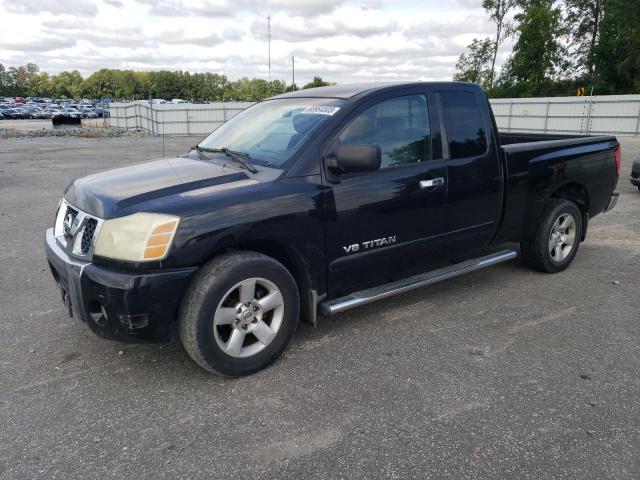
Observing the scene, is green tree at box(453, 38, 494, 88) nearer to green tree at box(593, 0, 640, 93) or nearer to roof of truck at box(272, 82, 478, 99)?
green tree at box(593, 0, 640, 93)

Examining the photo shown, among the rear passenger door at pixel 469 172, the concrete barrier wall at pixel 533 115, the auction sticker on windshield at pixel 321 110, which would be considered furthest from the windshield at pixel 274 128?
the concrete barrier wall at pixel 533 115

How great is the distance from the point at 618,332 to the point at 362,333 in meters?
1.89

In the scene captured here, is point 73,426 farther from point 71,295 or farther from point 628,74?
point 628,74

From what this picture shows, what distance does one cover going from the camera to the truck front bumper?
2.87 meters

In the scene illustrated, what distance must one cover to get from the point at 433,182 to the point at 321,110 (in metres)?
1.00

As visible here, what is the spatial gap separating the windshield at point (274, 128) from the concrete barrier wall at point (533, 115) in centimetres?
1561

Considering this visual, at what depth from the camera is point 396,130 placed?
3.91m

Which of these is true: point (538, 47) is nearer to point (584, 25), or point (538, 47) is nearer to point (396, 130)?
point (584, 25)

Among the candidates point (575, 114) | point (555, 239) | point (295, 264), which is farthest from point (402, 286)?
point (575, 114)

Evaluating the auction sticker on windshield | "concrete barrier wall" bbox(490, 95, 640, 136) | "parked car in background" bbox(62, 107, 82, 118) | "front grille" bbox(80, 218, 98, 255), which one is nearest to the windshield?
the auction sticker on windshield

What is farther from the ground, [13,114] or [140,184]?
[13,114]

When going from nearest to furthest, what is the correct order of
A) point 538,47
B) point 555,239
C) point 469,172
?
point 469,172 → point 555,239 → point 538,47

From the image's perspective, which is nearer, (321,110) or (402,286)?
(321,110)

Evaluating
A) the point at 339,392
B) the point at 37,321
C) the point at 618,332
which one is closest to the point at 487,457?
the point at 339,392
